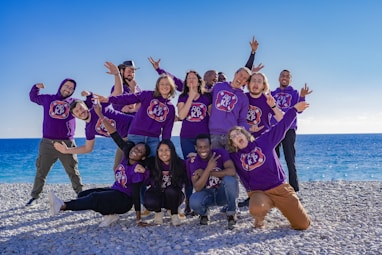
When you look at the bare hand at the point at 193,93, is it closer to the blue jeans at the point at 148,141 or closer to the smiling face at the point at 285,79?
the blue jeans at the point at 148,141

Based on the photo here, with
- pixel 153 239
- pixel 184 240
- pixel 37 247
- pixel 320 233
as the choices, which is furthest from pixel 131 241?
pixel 320 233

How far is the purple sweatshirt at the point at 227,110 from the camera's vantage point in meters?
5.94

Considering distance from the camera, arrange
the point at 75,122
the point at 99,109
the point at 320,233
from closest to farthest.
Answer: the point at 320,233 < the point at 99,109 < the point at 75,122

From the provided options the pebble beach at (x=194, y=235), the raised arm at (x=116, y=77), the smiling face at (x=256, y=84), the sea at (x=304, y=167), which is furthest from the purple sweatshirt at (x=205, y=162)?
the sea at (x=304, y=167)

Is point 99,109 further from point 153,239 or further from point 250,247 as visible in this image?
point 250,247

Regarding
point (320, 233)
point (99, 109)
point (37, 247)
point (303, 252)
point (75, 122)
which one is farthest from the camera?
point (75, 122)

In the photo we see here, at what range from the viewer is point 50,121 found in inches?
295

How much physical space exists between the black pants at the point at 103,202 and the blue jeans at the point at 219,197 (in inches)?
43.2

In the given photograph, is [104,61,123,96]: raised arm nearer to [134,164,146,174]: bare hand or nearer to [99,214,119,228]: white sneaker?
[134,164,146,174]: bare hand

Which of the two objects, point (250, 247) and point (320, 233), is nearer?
point (250, 247)

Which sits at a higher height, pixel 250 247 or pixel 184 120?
pixel 184 120

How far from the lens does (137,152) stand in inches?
229

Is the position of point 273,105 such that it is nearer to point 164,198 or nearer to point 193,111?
point 193,111

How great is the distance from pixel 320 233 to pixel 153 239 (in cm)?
242
